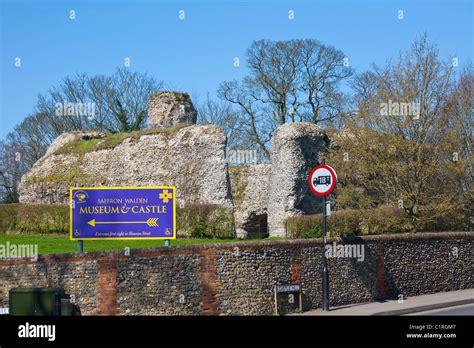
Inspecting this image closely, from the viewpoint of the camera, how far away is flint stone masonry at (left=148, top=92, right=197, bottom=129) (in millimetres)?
35719

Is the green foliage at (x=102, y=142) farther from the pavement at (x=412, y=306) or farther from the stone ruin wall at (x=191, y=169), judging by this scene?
the pavement at (x=412, y=306)

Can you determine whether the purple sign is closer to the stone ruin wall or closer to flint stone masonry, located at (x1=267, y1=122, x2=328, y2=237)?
the stone ruin wall

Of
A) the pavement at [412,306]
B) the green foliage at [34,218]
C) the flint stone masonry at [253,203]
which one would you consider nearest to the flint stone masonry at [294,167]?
the flint stone masonry at [253,203]

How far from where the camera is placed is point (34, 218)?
27.9 meters

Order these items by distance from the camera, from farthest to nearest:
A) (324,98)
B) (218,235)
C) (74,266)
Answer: (324,98) → (218,235) → (74,266)

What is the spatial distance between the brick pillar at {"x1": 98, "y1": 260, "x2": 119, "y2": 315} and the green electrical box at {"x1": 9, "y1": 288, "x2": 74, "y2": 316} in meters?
1.96

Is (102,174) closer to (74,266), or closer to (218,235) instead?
(218,235)

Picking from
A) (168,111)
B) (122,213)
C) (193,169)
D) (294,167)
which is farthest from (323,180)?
(168,111)

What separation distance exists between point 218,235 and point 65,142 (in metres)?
13.6

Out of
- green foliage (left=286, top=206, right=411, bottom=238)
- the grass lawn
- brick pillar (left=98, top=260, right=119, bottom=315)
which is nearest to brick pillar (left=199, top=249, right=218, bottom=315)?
brick pillar (left=98, top=260, right=119, bottom=315)

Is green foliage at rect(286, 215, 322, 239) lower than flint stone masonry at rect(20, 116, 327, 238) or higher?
lower

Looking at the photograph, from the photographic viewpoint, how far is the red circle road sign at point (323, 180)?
2075 centimetres
